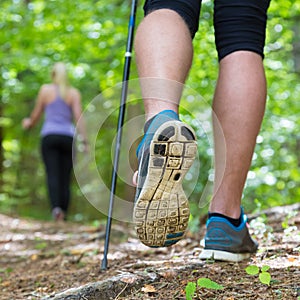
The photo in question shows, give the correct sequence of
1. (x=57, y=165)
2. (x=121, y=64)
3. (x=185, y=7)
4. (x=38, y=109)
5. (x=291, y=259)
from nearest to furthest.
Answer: (x=185, y=7) < (x=291, y=259) < (x=121, y=64) < (x=57, y=165) < (x=38, y=109)

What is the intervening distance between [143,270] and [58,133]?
14.0 feet

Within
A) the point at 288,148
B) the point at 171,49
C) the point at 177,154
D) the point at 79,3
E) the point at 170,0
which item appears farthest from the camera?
the point at 288,148

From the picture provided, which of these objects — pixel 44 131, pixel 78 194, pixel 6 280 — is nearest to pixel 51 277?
pixel 6 280

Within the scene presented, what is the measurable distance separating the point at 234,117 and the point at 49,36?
5.10m

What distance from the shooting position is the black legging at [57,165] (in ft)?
19.4

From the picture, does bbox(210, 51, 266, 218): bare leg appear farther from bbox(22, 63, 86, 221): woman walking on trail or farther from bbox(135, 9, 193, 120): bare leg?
→ bbox(22, 63, 86, 221): woman walking on trail

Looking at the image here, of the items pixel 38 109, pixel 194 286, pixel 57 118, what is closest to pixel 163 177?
pixel 194 286

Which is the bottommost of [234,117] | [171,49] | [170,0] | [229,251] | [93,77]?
[229,251]

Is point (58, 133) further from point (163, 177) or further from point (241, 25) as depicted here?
point (163, 177)

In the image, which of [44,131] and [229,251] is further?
[44,131]

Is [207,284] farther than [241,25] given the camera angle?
No

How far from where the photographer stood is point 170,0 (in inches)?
67.7

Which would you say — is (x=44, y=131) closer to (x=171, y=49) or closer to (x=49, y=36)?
(x=49, y=36)

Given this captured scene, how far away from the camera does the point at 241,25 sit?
186cm
